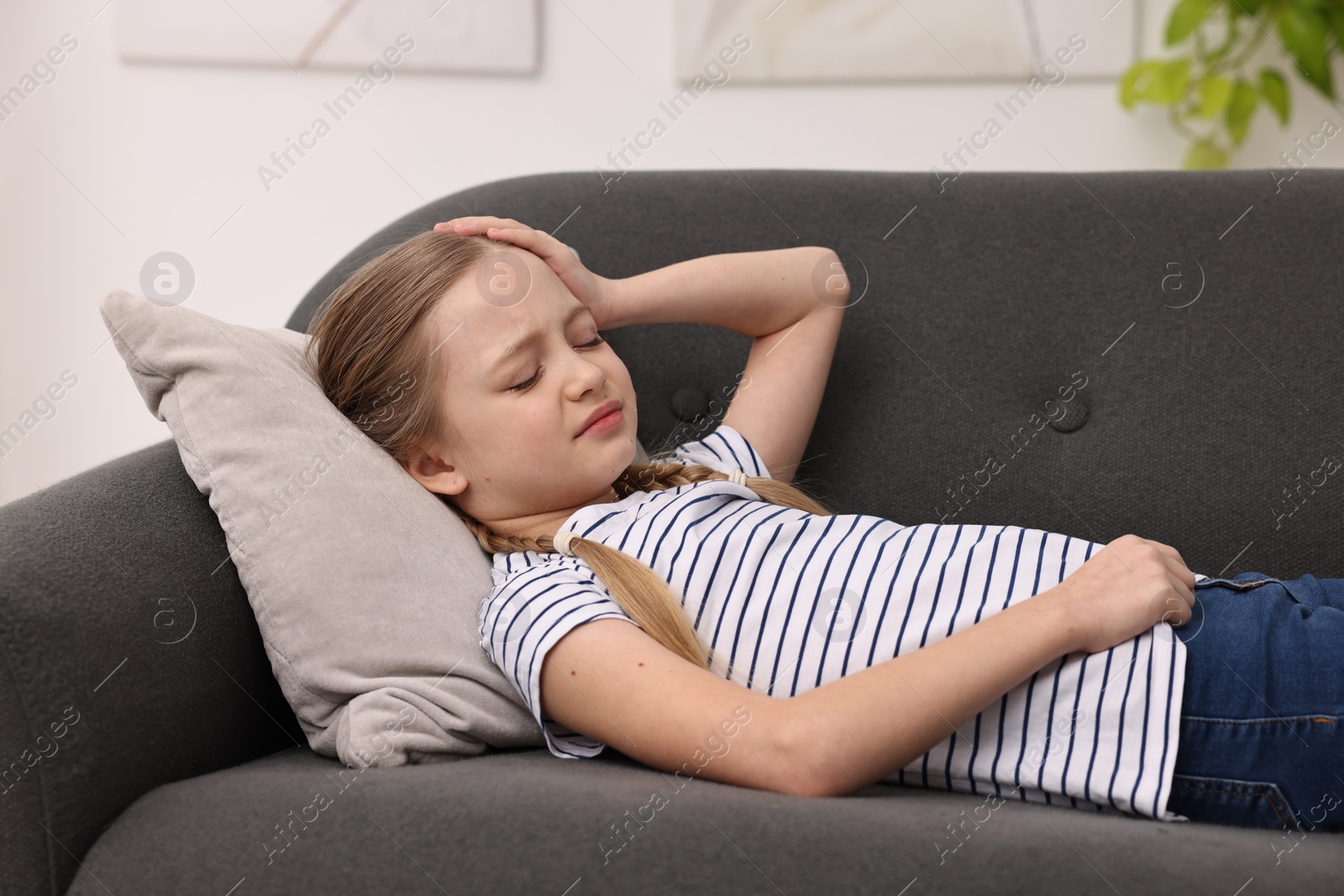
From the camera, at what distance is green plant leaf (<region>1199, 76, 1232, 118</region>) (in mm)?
1898

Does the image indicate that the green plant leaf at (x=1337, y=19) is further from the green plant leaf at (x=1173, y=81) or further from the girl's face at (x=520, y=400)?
the girl's face at (x=520, y=400)

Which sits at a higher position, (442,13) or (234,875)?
(442,13)

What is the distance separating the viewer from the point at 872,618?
89 cm

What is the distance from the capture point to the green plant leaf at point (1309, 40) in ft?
6.13

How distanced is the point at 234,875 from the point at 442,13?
1628mm

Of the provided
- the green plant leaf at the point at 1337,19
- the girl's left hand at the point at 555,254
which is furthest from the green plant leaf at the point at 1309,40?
the girl's left hand at the point at 555,254

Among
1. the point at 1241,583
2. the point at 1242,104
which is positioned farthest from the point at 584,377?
the point at 1242,104

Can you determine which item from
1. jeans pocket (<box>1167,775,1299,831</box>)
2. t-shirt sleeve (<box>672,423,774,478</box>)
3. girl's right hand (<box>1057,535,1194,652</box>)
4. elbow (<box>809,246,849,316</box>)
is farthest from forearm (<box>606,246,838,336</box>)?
jeans pocket (<box>1167,775,1299,831</box>)

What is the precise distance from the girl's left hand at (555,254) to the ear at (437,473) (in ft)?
0.72

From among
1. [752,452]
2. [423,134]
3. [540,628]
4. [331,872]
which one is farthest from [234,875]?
[423,134]

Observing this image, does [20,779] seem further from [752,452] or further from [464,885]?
[752,452]

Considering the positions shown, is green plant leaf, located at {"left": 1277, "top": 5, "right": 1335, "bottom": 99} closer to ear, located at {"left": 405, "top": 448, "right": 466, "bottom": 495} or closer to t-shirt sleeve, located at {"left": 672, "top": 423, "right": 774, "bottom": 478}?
t-shirt sleeve, located at {"left": 672, "top": 423, "right": 774, "bottom": 478}

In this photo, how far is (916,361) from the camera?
122 centimetres

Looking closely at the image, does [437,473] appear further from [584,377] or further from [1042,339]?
[1042,339]
